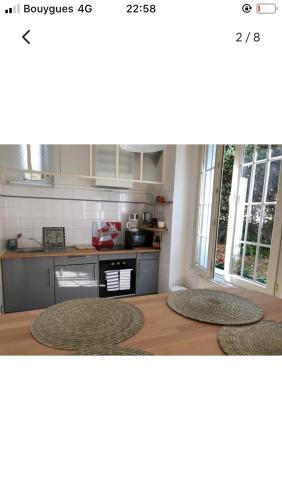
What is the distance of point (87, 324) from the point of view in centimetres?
68

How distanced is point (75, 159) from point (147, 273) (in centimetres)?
146

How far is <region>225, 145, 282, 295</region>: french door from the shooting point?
5.04 ft

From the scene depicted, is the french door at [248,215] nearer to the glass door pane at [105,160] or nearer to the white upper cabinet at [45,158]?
the glass door pane at [105,160]

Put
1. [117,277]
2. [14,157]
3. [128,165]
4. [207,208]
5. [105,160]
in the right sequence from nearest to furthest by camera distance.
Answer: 1. [14,157]
2. [207,208]
3. [105,160]
4. [128,165]
5. [117,277]

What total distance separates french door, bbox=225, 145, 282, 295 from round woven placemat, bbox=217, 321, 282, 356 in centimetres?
92

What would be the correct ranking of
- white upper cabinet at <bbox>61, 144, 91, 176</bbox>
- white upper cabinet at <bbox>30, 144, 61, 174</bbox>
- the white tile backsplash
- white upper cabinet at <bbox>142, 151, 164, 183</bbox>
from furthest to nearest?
1. white upper cabinet at <bbox>142, 151, 164, 183</bbox>
2. the white tile backsplash
3. white upper cabinet at <bbox>61, 144, 91, 176</bbox>
4. white upper cabinet at <bbox>30, 144, 61, 174</bbox>

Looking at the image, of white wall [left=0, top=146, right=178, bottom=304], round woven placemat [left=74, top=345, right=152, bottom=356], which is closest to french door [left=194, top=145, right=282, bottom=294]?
white wall [left=0, top=146, right=178, bottom=304]

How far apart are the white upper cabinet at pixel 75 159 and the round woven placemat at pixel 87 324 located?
1.79 meters

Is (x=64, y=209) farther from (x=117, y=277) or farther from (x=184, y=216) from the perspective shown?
(x=184, y=216)
